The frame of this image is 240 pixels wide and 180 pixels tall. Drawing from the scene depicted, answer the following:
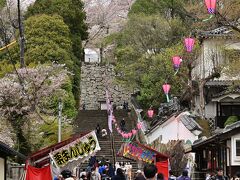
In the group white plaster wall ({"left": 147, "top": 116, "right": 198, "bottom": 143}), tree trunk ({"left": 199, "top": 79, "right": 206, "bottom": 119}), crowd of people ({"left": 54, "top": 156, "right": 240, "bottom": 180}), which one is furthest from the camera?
white plaster wall ({"left": 147, "top": 116, "right": 198, "bottom": 143})

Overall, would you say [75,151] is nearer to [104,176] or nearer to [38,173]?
[38,173]

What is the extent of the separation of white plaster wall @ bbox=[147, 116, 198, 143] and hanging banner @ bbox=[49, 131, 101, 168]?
2089 centimetres

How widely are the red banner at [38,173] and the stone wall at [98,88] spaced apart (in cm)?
4821

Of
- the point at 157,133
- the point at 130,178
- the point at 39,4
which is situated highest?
the point at 39,4

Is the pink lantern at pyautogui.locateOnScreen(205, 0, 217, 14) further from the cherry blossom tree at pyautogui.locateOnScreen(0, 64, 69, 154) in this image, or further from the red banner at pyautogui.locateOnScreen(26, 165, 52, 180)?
the cherry blossom tree at pyautogui.locateOnScreen(0, 64, 69, 154)

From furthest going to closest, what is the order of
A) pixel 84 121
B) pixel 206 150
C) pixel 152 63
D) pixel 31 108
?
pixel 84 121
pixel 152 63
pixel 31 108
pixel 206 150

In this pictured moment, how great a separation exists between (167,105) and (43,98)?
15.6 m

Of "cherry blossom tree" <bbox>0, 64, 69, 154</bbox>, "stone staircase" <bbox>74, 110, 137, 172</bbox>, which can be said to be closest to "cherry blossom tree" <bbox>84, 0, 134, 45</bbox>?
"stone staircase" <bbox>74, 110, 137, 172</bbox>

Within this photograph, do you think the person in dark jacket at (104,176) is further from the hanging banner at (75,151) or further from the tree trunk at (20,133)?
the hanging banner at (75,151)

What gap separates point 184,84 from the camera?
2009 inches

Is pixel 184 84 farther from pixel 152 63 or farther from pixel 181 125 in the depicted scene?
pixel 181 125

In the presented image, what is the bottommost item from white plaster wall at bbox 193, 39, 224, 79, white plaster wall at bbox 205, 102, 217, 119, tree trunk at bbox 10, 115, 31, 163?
tree trunk at bbox 10, 115, 31, 163

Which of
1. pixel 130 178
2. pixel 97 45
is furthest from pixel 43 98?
pixel 97 45

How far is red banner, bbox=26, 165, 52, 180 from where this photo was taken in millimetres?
19828
